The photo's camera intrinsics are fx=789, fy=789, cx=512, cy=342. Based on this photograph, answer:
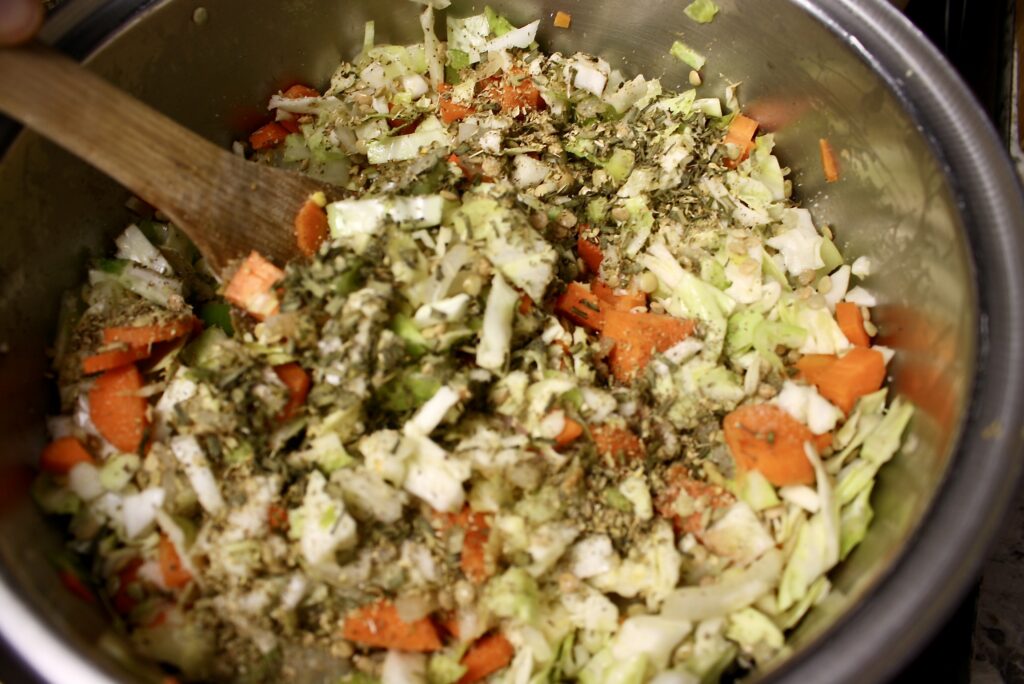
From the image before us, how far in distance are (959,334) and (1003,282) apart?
0.14 meters

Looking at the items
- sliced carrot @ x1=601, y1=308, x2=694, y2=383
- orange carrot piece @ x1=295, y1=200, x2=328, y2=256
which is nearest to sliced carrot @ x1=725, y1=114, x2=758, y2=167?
sliced carrot @ x1=601, y1=308, x2=694, y2=383

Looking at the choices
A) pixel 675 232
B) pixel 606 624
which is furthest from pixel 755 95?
pixel 606 624

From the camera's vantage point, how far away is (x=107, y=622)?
1.58m

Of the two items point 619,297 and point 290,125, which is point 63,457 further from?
point 619,297

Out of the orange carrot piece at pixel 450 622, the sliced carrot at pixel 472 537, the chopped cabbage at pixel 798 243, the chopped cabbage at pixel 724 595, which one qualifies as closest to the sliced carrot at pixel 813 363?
the chopped cabbage at pixel 798 243

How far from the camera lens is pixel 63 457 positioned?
5.98 ft

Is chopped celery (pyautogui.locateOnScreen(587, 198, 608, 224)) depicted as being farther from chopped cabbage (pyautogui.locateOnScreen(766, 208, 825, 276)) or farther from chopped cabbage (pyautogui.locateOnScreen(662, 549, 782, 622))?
chopped cabbage (pyautogui.locateOnScreen(662, 549, 782, 622))

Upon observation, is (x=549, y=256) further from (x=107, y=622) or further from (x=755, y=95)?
(x=107, y=622)

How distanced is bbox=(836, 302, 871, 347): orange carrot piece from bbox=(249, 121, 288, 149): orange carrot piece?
1.73m

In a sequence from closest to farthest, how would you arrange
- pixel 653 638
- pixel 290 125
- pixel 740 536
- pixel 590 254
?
pixel 653 638
pixel 740 536
pixel 590 254
pixel 290 125

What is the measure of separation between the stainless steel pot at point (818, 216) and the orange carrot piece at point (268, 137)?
2.0 inches

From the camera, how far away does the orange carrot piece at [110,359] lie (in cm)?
193

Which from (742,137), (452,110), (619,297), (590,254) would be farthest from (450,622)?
(742,137)

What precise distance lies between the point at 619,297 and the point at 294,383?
0.92 meters
